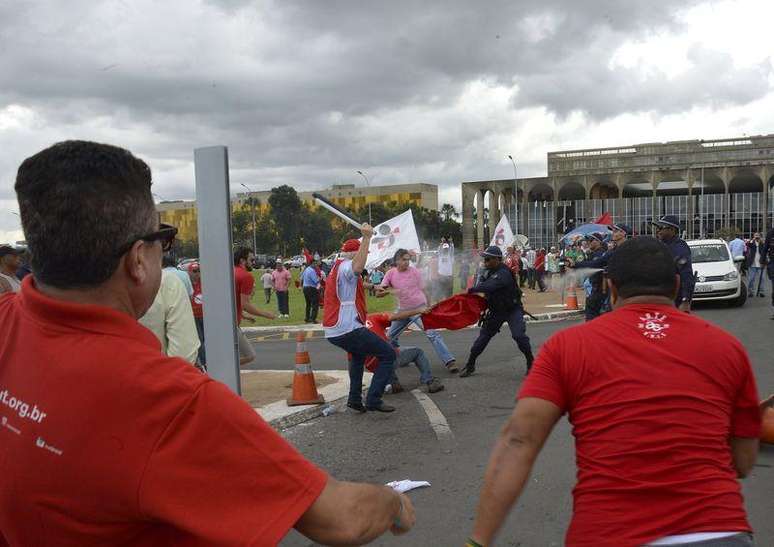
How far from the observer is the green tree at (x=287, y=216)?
87125 millimetres

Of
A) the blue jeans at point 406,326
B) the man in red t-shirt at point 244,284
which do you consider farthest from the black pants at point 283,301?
the man in red t-shirt at point 244,284

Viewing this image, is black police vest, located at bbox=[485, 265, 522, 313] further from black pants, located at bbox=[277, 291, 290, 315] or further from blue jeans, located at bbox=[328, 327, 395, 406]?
black pants, located at bbox=[277, 291, 290, 315]

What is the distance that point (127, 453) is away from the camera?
1329mm

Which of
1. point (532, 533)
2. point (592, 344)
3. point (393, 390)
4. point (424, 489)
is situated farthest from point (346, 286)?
point (592, 344)

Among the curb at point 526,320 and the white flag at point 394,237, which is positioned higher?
the white flag at point 394,237

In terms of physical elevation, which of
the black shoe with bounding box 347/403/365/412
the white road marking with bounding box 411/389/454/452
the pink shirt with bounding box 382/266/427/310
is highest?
the pink shirt with bounding box 382/266/427/310

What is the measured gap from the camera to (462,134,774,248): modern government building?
7750 centimetres

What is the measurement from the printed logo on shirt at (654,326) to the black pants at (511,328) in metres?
7.53

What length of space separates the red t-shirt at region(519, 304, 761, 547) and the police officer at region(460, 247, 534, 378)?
7.61 m

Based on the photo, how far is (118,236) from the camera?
1502 mm

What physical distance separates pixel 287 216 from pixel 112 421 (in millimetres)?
88253

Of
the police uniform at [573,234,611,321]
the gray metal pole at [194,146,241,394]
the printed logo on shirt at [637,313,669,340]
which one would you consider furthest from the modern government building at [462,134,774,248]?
the printed logo on shirt at [637,313,669,340]

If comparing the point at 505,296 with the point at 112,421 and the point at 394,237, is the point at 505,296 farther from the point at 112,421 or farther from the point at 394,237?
the point at 394,237

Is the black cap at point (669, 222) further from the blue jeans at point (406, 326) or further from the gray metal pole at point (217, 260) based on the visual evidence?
the gray metal pole at point (217, 260)
